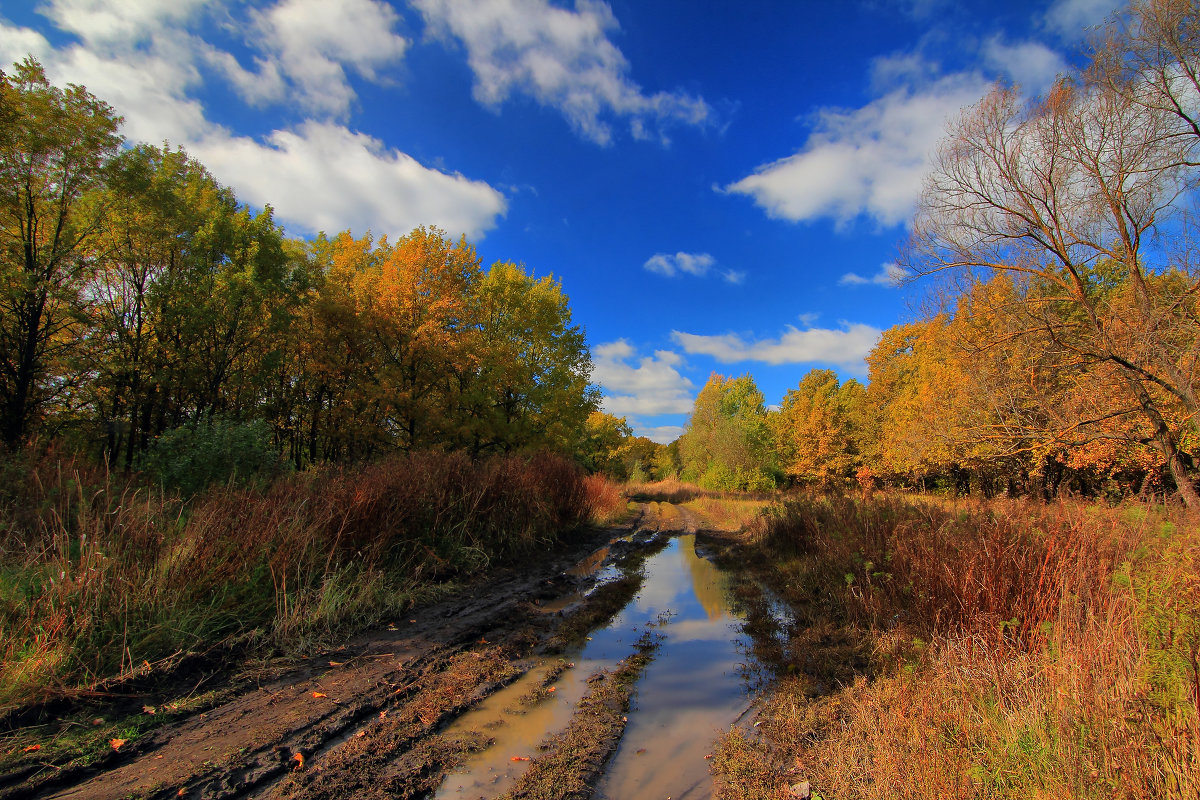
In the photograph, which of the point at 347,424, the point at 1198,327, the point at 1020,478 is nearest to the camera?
the point at 1198,327

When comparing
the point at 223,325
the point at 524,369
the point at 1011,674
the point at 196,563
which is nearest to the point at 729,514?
the point at 524,369

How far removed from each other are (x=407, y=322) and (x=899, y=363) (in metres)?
31.9

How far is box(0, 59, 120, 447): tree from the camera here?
38.1 ft

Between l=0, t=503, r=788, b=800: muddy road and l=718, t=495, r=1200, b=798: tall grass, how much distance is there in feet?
2.63

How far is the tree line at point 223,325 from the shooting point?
12188 mm

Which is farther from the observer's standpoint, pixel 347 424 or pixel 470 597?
pixel 347 424

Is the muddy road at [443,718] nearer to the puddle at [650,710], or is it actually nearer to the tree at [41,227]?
the puddle at [650,710]

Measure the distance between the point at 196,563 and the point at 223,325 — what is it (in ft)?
50.7

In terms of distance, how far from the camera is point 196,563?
488 cm

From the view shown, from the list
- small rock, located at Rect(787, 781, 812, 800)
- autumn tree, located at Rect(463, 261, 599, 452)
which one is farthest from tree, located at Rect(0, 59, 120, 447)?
small rock, located at Rect(787, 781, 812, 800)

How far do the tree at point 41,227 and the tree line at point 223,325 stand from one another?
45 millimetres

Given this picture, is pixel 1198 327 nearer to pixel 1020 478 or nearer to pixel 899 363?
pixel 1020 478

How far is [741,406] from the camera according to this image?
52.2 m

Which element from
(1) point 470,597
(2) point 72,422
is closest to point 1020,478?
(1) point 470,597
